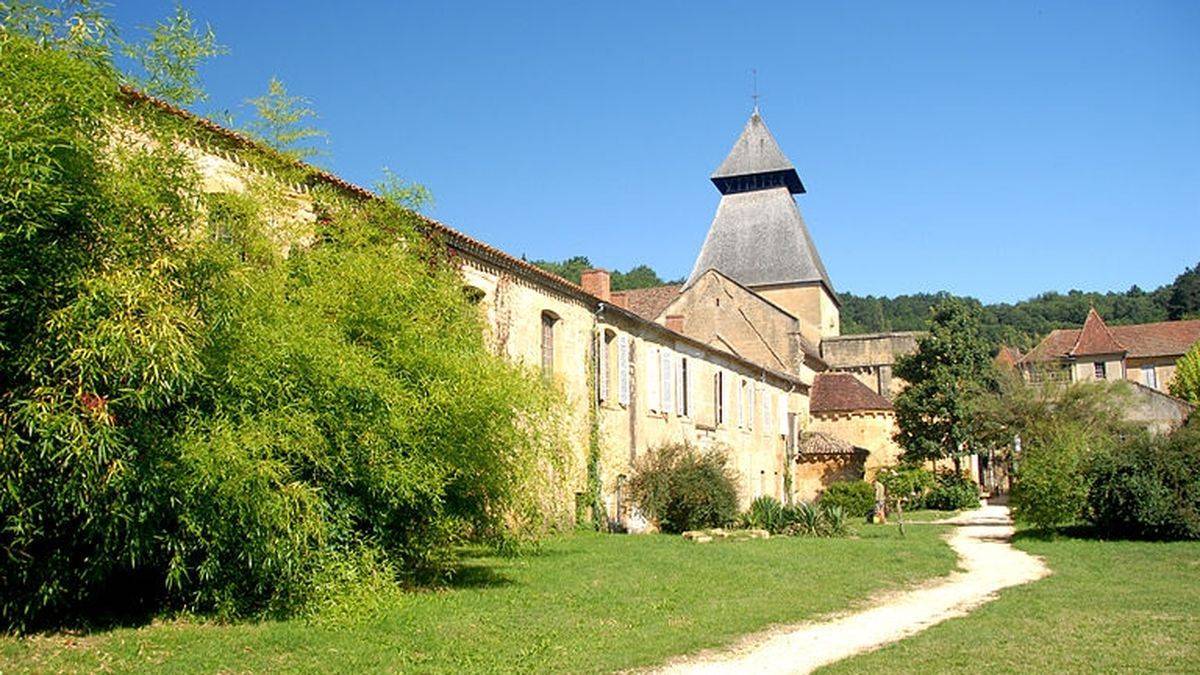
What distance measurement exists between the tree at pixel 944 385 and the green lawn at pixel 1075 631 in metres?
Answer: 22.0

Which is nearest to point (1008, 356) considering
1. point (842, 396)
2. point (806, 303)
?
point (806, 303)

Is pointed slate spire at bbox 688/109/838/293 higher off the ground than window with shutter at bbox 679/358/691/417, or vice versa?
pointed slate spire at bbox 688/109/838/293

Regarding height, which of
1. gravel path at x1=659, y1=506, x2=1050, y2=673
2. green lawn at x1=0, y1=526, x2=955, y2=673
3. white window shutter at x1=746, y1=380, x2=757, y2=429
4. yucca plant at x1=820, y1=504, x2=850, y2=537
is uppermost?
white window shutter at x1=746, y1=380, x2=757, y2=429

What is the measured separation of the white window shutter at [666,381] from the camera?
27.1 meters

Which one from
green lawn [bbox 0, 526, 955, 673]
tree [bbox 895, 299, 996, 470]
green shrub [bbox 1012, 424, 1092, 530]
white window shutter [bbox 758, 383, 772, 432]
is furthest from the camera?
tree [bbox 895, 299, 996, 470]

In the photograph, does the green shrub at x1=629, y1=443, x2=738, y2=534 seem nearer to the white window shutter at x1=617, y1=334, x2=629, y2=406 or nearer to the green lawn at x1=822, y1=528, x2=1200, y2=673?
the white window shutter at x1=617, y1=334, x2=629, y2=406

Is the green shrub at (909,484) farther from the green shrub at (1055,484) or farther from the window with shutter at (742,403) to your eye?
the green shrub at (1055,484)

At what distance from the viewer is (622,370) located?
81.6 ft

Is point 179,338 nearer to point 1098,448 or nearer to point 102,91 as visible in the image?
point 102,91

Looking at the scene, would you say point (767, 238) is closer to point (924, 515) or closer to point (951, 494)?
point (951, 494)

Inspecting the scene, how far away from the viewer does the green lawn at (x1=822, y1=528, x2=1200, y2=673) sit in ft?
27.2

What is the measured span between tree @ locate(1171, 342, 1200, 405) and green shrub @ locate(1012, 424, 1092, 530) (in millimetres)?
34788

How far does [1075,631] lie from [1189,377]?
1914 inches

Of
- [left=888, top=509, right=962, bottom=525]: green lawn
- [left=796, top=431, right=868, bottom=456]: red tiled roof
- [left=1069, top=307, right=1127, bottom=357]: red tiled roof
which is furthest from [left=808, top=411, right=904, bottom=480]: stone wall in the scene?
[left=1069, top=307, right=1127, bottom=357]: red tiled roof
